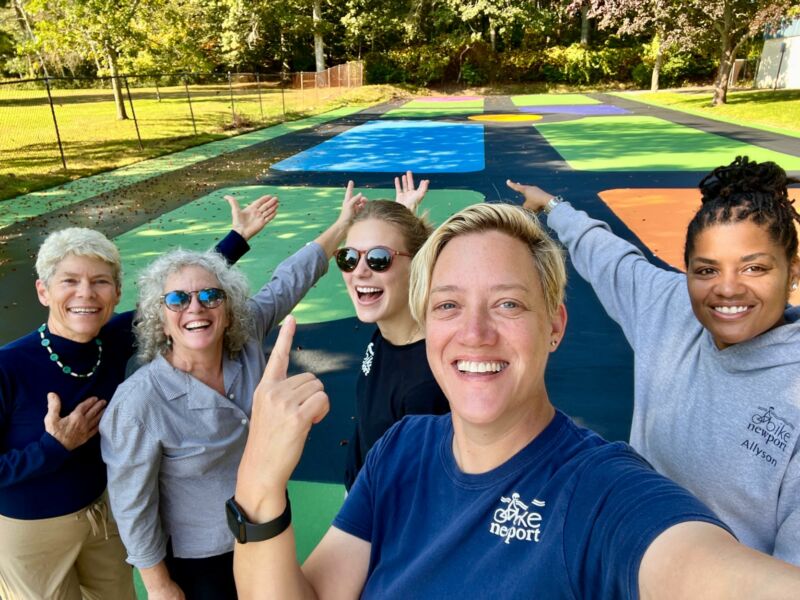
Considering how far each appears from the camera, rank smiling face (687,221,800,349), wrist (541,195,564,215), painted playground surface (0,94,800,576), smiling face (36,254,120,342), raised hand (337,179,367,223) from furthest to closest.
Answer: painted playground surface (0,94,800,576), raised hand (337,179,367,223), wrist (541,195,564,215), smiling face (36,254,120,342), smiling face (687,221,800,349)

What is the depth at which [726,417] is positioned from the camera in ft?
4.99

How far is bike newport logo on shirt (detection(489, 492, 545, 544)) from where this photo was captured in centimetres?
110

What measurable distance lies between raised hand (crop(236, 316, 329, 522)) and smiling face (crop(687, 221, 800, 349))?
47.8 inches

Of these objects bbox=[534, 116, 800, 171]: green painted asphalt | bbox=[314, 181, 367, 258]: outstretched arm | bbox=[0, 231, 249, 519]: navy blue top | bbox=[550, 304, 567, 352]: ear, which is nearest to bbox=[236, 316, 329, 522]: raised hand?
bbox=[550, 304, 567, 352]: ear

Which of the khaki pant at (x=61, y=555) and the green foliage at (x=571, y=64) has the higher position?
the green foliage at (x=571, y=64)

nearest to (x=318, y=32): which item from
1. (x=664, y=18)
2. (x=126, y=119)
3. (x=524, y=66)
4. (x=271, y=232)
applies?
(x=524, y=66)

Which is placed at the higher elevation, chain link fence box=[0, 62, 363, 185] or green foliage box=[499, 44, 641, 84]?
green foliage box=[499, 44, 641, 84]

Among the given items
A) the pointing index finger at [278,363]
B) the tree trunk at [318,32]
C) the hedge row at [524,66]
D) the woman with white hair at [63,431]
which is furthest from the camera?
the tree trunk at [318,32]

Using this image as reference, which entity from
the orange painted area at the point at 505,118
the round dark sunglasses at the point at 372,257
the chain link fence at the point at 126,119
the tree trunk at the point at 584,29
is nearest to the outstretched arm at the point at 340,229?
the round dark sunglasses at the point at 372,257

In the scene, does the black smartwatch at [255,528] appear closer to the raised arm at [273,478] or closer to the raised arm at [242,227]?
the raised arm at [273,478]

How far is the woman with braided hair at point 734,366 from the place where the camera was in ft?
4.67

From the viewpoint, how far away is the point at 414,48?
41750 millimetres

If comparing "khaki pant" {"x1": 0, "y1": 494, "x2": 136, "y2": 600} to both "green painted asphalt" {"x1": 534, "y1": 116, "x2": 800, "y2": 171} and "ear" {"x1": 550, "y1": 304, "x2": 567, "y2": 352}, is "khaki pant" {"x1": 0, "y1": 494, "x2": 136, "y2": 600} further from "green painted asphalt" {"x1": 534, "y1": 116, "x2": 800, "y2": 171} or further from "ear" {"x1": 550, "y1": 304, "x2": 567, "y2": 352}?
"green painted asphalt" {"x1": 534, "y1": 116, "x2": 800, "y2": 171}

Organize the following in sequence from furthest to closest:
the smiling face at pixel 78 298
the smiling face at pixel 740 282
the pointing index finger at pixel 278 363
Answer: the smiling face at pixel 78 298
the smiling face at pixel 740 282
the pointing index finger at pixel 278 363
